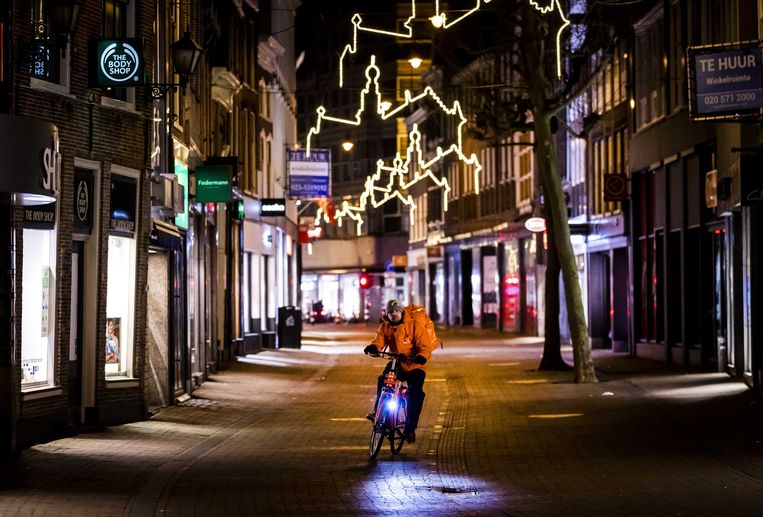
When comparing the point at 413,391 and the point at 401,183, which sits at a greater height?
the point at 401,183

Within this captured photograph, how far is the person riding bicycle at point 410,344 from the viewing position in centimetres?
1684

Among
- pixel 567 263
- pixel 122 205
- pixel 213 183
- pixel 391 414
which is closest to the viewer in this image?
pixel 391 414

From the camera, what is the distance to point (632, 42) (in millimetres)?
37500

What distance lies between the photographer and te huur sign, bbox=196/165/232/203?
91.9ft

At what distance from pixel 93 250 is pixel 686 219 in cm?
1636

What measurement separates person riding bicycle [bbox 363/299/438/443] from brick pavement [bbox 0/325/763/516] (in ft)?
1.86

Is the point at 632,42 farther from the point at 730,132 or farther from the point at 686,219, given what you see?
the point at 730,132

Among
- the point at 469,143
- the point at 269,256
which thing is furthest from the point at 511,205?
the point at 269,256

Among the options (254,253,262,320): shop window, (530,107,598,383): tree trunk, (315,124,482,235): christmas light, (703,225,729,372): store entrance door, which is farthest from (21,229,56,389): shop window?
(315,124,482,235): christmas light

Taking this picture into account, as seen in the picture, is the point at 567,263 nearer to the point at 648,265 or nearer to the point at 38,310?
the point at 648,265

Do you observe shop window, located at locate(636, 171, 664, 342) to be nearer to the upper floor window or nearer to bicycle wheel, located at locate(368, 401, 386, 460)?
the upper floor window

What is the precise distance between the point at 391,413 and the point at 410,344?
1.02m

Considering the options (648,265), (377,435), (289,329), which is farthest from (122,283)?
(289,329)

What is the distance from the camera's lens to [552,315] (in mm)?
30984
